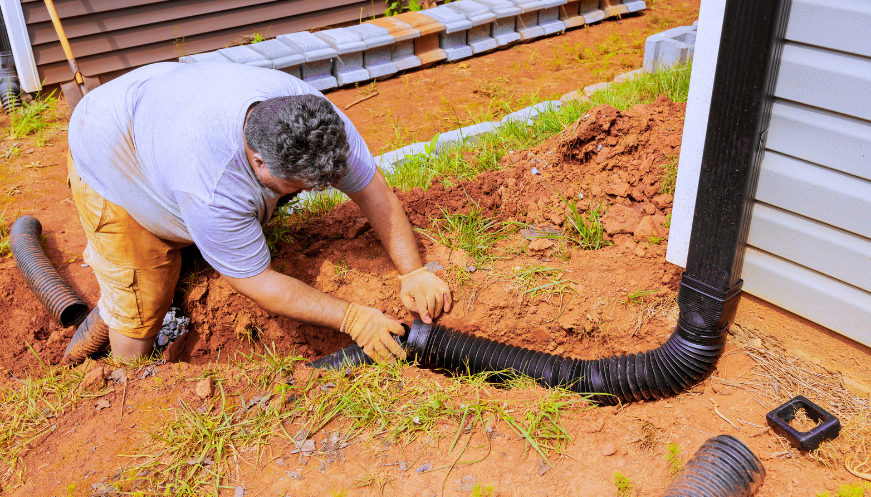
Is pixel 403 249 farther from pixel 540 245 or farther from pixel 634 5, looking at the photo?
pixel 634 5

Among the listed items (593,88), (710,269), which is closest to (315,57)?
(593,88)

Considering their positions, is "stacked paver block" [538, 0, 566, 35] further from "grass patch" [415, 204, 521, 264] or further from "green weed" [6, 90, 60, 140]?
"green weed" [6, 90, 60, 140]

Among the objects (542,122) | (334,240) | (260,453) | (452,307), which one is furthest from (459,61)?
(260,453)

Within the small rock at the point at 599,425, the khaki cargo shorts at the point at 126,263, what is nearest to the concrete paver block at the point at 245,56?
the khaki cargo shorts at the point at 126,263

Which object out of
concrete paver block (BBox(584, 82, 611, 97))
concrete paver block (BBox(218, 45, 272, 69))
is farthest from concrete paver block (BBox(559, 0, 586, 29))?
concrete paver block (BBox(218, 45, 272, 69))

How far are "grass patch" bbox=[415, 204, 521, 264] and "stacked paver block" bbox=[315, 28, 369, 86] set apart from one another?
3.16m

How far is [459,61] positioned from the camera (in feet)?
22.6

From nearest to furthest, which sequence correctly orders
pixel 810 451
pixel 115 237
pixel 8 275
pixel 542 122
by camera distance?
pixel 810 451 → pixel 115 237 → pixel 8 275 → pixel 542 122

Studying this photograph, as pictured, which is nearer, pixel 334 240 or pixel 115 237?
pixel 115 237

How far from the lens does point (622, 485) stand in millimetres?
2174

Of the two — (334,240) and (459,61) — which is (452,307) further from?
(459,61)

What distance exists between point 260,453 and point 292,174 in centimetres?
108

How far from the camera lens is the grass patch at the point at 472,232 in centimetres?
339

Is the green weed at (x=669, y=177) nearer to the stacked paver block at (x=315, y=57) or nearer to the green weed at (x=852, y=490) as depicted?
the green weed at (x=852, y=490)
